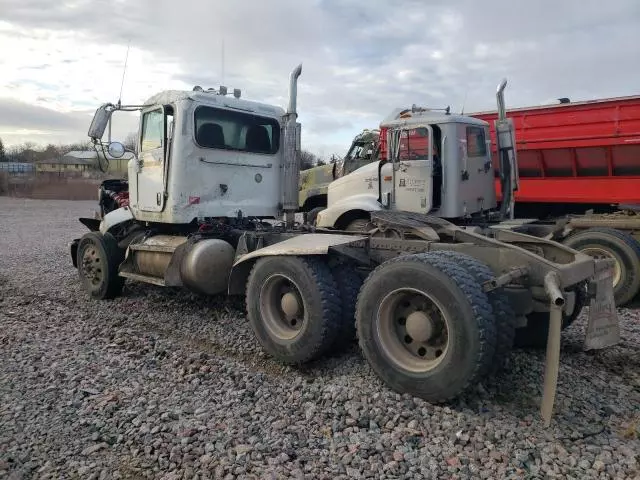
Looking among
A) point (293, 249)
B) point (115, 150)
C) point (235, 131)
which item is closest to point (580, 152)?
point (235, 131)

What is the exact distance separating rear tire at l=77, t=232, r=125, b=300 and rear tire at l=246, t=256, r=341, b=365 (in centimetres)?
322

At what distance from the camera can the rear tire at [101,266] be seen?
7.84m

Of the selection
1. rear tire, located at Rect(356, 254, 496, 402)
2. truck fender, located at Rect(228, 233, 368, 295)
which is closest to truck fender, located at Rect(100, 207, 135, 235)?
truck fender, located at Rect(228, 233, 368, 295)

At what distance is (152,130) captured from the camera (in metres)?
7.39

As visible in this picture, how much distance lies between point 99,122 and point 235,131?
180 cm

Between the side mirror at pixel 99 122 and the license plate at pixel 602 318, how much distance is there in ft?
20.2

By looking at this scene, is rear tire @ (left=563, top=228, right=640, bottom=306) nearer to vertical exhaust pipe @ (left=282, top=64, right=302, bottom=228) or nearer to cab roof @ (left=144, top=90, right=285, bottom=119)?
vertical exhaust pipe @ (left=282, top=64, right=302, bottom=228)

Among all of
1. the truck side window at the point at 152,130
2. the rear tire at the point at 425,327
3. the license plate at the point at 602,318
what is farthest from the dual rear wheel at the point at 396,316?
the truck side window at the point at 152,130

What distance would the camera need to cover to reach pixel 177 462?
3377mm

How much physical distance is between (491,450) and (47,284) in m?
8.01

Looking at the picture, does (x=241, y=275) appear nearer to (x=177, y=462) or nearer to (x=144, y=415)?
(x=144, y=415)

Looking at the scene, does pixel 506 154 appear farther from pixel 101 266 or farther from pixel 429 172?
pixel 101 266

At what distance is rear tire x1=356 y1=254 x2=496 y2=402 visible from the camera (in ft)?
12.2

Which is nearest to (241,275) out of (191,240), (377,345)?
(191,240)
